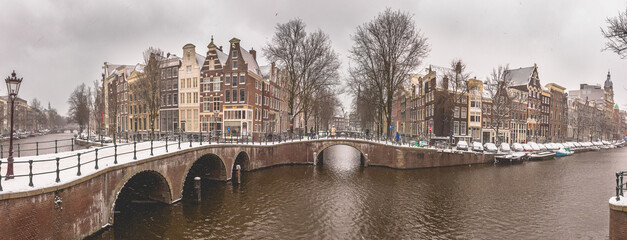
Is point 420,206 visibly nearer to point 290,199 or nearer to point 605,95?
point 290,199

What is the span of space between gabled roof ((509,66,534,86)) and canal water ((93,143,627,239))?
37.0 meters

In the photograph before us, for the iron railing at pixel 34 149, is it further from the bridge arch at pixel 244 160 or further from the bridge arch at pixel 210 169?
the bridge arch at pixel 244 160

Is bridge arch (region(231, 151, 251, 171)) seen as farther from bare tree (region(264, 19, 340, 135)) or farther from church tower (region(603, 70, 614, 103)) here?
church tower (region(603, 70, 614, 103))

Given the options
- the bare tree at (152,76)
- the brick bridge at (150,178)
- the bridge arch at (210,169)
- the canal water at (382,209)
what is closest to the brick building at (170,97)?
the bare tree at (152,76)

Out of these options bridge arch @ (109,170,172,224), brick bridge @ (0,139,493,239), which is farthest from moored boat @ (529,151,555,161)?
bridge arch @ (109,170,172,224)

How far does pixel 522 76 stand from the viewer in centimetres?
5956

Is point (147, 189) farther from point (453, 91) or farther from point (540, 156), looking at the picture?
point (540, 156)

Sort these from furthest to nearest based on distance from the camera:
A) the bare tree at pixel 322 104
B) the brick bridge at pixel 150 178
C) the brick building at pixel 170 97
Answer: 1. the brick building at pixel 170 97
2. the bare tree at pixel 322 104
3. the brick bridge at pixel 150 178

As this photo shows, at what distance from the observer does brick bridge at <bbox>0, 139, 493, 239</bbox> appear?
9039 millimetres

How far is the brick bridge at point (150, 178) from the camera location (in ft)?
29.7

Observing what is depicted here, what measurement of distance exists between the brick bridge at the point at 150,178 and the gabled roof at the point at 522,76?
108 feet

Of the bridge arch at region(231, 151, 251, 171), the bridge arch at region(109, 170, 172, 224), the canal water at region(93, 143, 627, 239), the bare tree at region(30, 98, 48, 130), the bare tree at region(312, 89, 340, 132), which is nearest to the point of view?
the canal water at region(93, 143, 627, 239)

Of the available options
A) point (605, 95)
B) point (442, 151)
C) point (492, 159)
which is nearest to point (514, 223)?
point (442, 151)

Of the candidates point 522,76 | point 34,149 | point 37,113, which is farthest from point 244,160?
point 37,113
